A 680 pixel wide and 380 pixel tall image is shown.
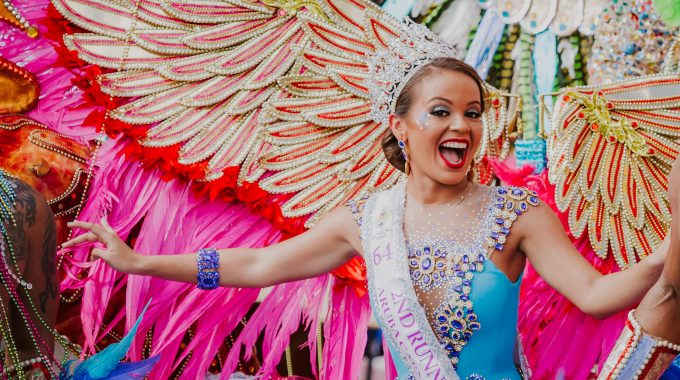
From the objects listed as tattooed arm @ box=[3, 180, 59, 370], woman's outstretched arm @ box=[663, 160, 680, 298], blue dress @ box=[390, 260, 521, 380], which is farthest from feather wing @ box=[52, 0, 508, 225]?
woman's outstretched arm @ box=[663, 160, 680, 298]

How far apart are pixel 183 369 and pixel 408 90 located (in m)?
1.28

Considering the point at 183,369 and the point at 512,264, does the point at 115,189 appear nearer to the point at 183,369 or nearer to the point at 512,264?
the point at 183,369

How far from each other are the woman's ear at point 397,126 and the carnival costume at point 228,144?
0.57 m

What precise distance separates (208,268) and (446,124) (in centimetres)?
77

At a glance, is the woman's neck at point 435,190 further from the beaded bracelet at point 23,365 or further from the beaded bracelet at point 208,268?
the beaded bracelet at point 23,365

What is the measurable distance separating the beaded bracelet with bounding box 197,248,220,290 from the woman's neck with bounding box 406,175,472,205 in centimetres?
58

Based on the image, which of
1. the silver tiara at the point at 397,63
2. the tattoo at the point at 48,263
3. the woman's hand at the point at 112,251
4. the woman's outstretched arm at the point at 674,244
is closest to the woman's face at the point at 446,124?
the silver tiara at the point at 397,63

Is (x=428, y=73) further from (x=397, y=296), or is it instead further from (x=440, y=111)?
(x=397, y=296)

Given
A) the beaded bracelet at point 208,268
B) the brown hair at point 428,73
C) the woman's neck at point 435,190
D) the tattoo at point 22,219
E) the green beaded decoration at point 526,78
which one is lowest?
the beaded bracelet at point 208,268

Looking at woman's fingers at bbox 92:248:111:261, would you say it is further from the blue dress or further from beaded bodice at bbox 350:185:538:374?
the blue dress

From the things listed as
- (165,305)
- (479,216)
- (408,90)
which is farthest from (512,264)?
(165,305)

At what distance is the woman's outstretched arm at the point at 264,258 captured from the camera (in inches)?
110

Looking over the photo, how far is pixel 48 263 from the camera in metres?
2.84

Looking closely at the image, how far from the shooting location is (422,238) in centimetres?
263
